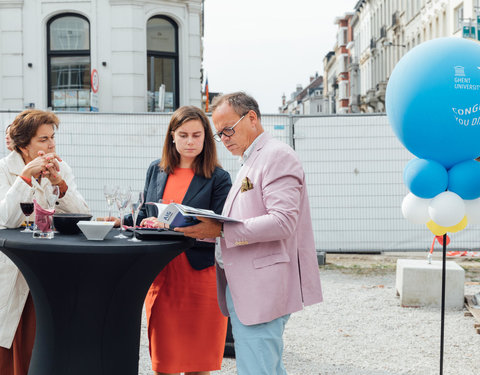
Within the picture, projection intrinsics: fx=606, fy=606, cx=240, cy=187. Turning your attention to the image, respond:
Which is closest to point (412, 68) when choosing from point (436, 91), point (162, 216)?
point (436, 91)

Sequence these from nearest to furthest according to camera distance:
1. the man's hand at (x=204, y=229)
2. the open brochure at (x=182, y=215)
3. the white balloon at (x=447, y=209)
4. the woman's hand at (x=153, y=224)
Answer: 1. the open brochure at (x=182, y=215)
2. the man's hand at (x=204, y=229)
3. the woman's hand at (x=153, y=224)
4. the white balloon at (x=447, y=209)

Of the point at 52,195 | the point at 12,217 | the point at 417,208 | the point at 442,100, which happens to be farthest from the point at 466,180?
the point at 12,217

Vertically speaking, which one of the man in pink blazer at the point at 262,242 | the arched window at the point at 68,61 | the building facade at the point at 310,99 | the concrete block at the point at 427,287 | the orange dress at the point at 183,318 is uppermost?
the building facade at the point at 310,99

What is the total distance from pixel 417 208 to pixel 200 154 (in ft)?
4.84

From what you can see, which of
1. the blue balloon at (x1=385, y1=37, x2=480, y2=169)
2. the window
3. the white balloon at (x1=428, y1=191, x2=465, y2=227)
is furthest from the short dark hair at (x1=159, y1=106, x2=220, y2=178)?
the window

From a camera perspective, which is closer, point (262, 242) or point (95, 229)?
point (262, 242)

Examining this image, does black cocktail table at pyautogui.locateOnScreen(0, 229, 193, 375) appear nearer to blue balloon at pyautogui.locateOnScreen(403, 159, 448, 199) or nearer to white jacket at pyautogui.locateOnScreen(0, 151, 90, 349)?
white jacket at pyautogui.locateOnScreen(0, 151, 90, 349)

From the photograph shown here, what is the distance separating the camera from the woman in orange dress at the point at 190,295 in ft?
11.7

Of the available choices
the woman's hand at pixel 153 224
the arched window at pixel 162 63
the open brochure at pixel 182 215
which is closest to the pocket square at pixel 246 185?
the open brochure at pixel 182 215

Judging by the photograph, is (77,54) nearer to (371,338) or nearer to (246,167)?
(371,338)

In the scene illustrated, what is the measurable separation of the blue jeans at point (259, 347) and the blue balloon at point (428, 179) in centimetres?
146

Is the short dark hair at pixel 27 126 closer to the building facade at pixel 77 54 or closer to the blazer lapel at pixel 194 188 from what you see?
the blazer lapel at pixel 194 188

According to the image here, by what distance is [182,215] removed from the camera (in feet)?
9.12

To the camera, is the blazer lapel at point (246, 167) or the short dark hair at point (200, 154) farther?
the short dark hair at point (200, 154)
